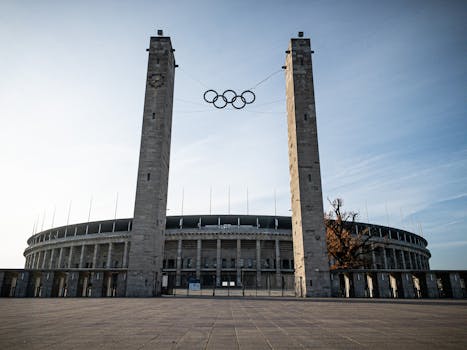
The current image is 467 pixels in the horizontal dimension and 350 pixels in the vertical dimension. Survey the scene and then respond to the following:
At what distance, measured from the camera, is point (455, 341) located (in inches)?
272

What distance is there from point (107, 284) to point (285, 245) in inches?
1702

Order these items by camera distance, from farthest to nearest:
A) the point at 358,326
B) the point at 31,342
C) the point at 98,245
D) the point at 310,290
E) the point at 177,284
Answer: the point at 98,245 < the point at 177,284 < the point at 310,290 < the point at 358,326 < the point at 31,342

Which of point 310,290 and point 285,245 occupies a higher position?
point 285,245

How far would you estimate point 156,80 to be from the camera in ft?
116

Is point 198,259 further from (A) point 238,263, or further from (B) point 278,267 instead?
(B) point 278,267

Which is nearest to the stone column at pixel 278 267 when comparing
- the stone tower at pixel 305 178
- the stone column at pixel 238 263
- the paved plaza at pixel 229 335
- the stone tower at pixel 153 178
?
the stone column at pixel 238 263

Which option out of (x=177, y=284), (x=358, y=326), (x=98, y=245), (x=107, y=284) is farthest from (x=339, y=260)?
(x=98, y=245)

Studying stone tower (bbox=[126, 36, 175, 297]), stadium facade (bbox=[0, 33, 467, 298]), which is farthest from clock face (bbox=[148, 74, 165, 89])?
stadium facade (bbox=[0, 33, 467, 298])

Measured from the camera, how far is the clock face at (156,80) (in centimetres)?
3528

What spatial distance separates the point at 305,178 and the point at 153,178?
16192 millimetres

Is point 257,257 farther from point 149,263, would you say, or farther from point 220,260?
point 149,263

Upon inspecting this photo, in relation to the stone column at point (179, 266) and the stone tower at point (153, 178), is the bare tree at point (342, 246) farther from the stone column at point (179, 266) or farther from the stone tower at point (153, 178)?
the stone column at point (179, 266)

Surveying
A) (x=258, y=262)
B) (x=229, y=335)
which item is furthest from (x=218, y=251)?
(x=229, y=335)

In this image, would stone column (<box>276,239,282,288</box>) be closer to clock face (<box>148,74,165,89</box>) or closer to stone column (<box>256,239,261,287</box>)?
stone column (<box>256,239,261,287</box>)
